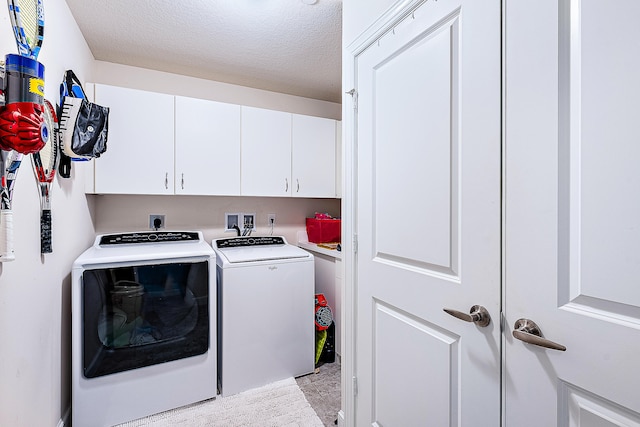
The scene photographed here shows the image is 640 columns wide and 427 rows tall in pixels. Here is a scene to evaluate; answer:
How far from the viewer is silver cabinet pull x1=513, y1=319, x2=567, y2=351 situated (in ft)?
2.38

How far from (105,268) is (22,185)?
2.32ft

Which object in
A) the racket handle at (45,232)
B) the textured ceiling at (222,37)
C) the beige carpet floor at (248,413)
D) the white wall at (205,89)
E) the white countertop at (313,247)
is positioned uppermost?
the textured ceiling at (222,37)

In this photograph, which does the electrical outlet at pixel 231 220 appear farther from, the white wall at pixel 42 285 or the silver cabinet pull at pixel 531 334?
the silver cabinet pull at pixel 531 334

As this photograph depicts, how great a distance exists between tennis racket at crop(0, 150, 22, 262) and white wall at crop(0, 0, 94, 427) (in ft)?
0.58

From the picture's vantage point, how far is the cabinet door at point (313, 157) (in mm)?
2701

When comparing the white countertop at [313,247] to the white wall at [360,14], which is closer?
the white wall at [360,14]

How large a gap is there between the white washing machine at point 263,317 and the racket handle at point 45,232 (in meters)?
0.91

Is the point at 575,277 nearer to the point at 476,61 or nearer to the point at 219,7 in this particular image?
the point at 476,61

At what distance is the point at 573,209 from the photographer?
72 cm

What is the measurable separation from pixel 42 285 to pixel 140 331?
61 cm

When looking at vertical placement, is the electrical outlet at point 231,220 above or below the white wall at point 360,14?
below

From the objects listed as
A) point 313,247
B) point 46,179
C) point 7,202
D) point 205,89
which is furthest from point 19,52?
point 313,247

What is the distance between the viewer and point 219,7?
172 cm

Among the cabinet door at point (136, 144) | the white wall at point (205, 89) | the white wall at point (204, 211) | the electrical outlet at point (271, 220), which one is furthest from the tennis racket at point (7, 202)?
the electrical outlet at point (271, 220)
